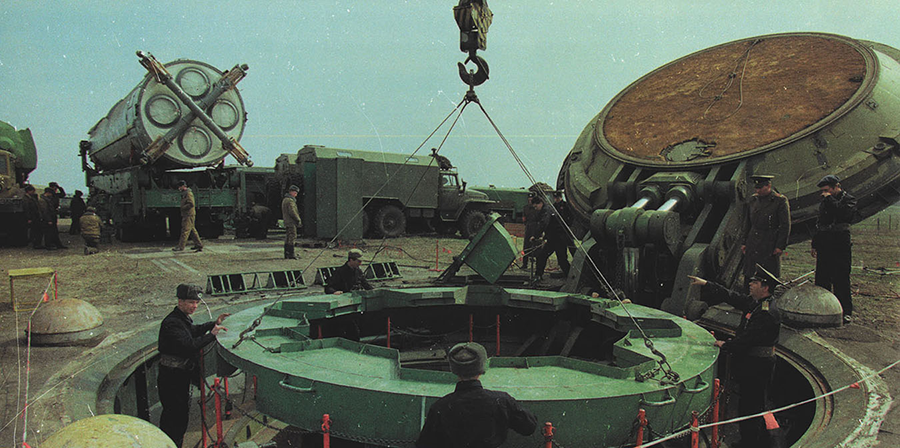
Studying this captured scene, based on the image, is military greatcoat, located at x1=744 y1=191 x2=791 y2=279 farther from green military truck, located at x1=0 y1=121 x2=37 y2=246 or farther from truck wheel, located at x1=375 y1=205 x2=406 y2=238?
green military truck, located at x1=0 y1=121 x2=37 y2=246

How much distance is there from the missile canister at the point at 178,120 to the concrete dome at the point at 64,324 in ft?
33.3

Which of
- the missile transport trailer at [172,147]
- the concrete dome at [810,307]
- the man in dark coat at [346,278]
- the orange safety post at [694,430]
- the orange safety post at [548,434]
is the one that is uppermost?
the missile transport trailer at [172,147]

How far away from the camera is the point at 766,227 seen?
5.32m

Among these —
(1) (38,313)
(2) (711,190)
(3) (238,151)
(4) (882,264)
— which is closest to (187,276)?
(1) (38,313)

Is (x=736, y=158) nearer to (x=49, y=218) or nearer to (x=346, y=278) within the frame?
(x=346, y=278)

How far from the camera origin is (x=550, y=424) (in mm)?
2590

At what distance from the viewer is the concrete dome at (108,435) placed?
2.09m

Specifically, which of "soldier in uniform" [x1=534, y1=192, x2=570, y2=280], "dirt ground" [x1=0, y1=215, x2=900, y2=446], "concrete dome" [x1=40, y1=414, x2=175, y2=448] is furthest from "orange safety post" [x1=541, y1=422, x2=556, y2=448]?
"soldier in uniform" [x1=534, y1=192, x2=570, y2=280]

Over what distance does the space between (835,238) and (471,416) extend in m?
5.04

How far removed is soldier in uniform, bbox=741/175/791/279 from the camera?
518 centimetres

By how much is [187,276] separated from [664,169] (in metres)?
7.80

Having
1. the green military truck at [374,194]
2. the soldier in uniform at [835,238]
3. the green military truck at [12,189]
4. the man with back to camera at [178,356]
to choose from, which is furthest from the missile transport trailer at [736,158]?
the green military truck at [12,189]

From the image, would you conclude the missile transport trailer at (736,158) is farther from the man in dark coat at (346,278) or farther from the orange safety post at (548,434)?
the orange safety post at (548,434)

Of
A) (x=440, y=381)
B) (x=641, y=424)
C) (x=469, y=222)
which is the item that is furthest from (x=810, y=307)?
(x=469, y=222)
